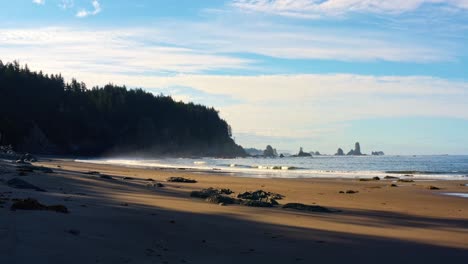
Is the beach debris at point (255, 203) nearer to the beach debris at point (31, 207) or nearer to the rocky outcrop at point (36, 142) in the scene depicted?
the beach debris at point (31, 207)

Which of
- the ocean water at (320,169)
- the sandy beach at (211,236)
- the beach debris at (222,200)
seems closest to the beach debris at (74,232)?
the sandy beach at (211,236)

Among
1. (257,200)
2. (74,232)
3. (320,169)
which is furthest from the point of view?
(320,169)

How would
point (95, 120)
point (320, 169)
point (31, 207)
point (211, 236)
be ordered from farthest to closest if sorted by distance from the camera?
1. point (95, 120)
2. point (320, 169)
3. point (31, 207)
4. point (211, 236)

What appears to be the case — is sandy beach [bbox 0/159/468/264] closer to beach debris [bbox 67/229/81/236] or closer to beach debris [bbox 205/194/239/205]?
beach debris [bbox 67/229/81/236]

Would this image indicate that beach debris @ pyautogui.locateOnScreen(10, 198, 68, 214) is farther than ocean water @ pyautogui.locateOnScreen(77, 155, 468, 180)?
No

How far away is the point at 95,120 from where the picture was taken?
11850 centimetres

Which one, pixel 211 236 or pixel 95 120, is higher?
pixel 95 120

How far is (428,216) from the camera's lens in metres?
15.6

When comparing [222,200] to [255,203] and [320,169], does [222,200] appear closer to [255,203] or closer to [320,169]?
[255,203]

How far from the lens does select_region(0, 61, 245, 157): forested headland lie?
309 feet

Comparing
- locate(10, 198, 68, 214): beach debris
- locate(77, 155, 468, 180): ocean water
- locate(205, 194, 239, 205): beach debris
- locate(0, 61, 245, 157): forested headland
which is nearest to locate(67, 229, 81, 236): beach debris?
locate(10, 198, 68, 214): beach debris

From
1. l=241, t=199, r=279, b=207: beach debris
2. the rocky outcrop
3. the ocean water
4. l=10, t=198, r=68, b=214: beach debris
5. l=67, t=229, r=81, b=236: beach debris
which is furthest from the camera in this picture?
the rocky outcrop

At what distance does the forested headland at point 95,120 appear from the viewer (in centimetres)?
9425

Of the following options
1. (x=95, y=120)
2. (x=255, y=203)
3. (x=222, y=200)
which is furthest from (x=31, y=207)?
(x=95, y=120)
